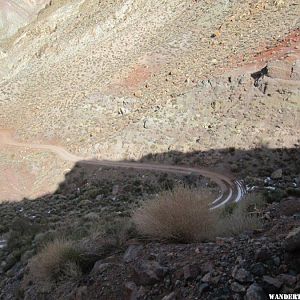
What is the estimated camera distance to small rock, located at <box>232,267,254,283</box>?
203 inches

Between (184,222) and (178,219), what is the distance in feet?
0.42

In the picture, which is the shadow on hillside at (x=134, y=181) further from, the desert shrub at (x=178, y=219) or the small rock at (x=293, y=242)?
the small rock at (x=293, y=242)

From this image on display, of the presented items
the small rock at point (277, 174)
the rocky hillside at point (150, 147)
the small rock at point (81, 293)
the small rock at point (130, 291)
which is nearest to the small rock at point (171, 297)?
the rocky hillside at point (150, 147)

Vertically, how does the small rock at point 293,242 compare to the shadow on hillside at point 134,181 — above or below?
above

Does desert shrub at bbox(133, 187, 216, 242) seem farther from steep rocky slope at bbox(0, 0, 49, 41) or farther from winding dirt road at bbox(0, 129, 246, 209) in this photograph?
steep rocky slope at bbox(0, 0, 49, 41)

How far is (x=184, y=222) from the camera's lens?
24.0 feet

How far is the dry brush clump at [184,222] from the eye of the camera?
729 cm

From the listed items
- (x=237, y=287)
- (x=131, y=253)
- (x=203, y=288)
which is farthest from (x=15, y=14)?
(x=237, y=287)

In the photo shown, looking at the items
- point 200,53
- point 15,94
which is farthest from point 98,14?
point 200,53

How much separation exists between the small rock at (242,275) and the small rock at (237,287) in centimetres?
7

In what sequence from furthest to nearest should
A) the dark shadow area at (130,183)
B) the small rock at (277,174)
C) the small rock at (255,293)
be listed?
the small rock at (277,174) → the dark shadow area at (130,183) → the small rock at (255,293)

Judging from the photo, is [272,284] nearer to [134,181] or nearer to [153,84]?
[134,181]

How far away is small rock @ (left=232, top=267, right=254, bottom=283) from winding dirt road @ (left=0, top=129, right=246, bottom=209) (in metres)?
12.5

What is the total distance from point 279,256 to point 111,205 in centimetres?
1915
